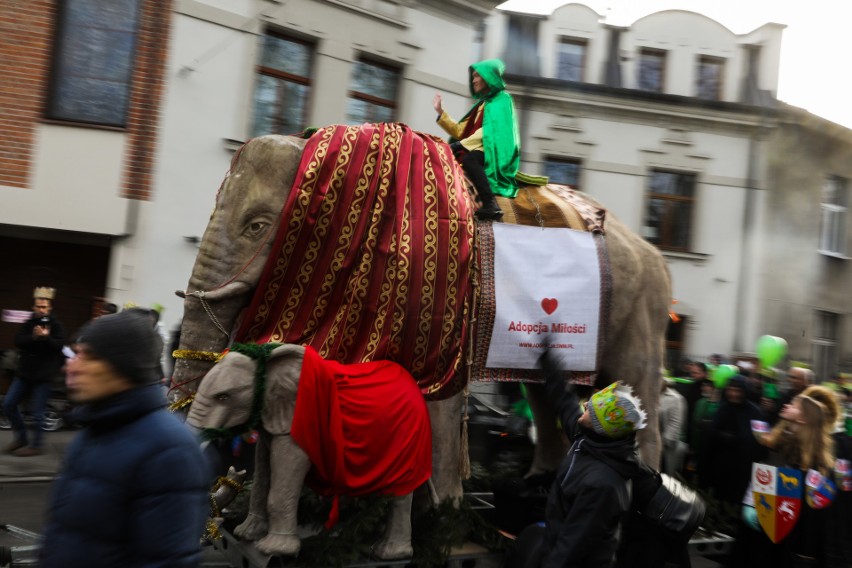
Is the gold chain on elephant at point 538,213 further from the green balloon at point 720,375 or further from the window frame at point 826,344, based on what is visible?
the window frame at point 826,344

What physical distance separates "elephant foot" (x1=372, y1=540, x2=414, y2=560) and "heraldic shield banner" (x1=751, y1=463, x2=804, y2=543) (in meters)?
2.35

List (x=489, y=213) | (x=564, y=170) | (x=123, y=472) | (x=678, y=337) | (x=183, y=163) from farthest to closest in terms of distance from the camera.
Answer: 1. (x=564, y=170)
2. (x=678, y=337)
3. (x=183, y=163)
4. (x=489, y=213)
5. (x=123, y=472)

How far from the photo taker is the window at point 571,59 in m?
19.1

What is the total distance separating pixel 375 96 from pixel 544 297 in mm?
8519

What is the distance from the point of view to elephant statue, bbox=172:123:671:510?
472 centimetres

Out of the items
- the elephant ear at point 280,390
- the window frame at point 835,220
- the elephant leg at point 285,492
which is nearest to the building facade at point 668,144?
the window frame at point 835,220

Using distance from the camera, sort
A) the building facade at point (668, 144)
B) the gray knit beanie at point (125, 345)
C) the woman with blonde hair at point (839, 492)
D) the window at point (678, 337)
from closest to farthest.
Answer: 1. the gray knit beanie at point (125, 345)
2. the woman with blonde hair at point (839, 492)
3. the window at point (678, 337)
4. the building facade at point (668, 144)

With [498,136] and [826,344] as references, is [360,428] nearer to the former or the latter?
[498,136]

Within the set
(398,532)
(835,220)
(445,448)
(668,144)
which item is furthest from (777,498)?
(835,220)

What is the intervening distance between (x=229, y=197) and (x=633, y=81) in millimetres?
15824

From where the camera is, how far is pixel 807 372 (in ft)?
23.7

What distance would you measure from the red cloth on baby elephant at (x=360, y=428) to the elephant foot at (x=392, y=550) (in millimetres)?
280

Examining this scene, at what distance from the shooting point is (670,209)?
1870 centimetres

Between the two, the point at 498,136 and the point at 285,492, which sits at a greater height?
the point at 498,136
